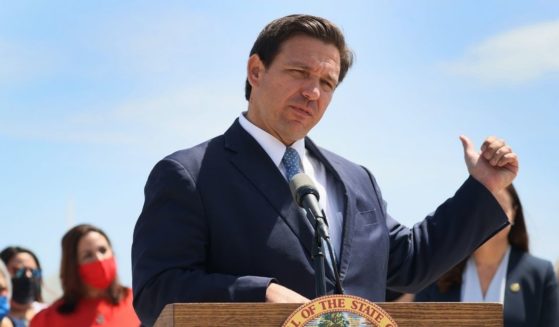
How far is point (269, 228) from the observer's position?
3.58 metres

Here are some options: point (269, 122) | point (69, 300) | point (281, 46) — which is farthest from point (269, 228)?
point (69, 300)

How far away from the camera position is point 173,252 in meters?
3.49

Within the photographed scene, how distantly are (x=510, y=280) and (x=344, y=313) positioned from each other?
152 inches

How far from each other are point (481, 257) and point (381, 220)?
9.31ft

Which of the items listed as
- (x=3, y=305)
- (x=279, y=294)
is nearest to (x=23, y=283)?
(x=3, y=305)

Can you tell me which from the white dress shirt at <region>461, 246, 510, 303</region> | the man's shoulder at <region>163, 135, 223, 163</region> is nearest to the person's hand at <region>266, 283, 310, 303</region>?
the man's shoulder at <region>163, 135, 223, 163</region>

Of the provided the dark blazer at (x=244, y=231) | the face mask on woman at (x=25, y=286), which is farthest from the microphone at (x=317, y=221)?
the face mask on woman at (x=25, y=286)

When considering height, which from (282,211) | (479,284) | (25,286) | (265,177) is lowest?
(479,284)

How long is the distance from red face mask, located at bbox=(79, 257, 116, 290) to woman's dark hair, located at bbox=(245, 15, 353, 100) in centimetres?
362

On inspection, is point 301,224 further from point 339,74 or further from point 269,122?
point 339,74

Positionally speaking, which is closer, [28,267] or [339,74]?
[339,74]

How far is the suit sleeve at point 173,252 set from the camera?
10.9 ft

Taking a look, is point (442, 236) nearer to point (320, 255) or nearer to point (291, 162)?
point (291, 162)

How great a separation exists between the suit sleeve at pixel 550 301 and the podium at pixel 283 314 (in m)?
3.55
